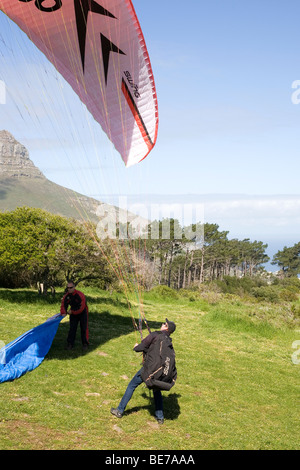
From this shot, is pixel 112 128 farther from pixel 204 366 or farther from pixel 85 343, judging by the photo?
pixel 204 366

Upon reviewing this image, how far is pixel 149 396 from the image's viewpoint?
21.7 feet

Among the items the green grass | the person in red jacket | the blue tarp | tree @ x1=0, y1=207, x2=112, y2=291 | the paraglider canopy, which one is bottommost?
the green grass

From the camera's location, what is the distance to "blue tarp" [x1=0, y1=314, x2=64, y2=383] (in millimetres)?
6570

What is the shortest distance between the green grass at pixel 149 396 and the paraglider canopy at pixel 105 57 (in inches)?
188

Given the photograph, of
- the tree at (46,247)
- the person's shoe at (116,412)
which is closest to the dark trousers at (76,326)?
the person's shoe at (116,412)

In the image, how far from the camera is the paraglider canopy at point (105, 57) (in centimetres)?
731

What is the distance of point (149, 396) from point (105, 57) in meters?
6.81

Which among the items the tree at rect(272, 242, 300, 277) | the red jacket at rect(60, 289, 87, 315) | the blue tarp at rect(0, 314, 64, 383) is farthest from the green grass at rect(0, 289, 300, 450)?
the tree at rect(272, 242, 300, 277)

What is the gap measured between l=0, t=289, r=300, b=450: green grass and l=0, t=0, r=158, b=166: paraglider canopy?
15.6 ft

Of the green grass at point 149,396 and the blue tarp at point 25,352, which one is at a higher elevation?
the blue tarp at point 25,352

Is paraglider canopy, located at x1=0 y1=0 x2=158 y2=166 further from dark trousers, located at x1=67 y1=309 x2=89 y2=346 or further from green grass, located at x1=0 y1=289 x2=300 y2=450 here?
green grass, located at x1=0 y1=289 x2=300 y2=450

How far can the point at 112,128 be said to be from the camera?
361 inches

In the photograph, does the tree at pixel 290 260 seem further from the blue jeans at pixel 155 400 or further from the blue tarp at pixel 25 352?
the blue jeans at pixel 155 400
